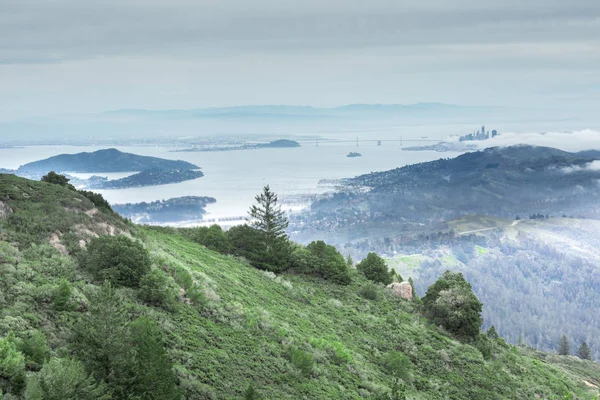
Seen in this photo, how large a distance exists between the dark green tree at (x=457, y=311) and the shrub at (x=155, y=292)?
2348 cm

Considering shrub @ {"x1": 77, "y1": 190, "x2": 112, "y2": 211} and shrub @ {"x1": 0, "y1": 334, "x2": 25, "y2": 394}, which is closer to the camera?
shrub @ {"x1": 0, "y1": 334, "x2": 25, "y2": 394}

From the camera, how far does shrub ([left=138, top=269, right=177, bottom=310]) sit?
23.0 meters

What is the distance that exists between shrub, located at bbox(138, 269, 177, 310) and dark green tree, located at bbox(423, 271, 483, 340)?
77.0ft

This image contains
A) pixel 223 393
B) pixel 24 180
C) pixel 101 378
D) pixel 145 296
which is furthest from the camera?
pixel 24 180

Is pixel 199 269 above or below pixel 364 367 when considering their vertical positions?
above

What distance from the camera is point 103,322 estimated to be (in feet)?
51.1

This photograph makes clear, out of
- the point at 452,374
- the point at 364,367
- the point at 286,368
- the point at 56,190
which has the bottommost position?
the point at 452,374

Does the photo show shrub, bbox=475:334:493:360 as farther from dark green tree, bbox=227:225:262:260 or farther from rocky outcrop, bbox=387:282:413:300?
dark green tree, bbox=227:225:262:260

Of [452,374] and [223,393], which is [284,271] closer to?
[452,374]

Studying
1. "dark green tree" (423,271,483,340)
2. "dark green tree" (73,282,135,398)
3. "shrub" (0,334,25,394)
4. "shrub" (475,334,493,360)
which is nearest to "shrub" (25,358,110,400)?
"shrub" (0,334,25,394)

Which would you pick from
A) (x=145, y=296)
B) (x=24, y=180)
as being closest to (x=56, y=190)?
(x=24, y=180)

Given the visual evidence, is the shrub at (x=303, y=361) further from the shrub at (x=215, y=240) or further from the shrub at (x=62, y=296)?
the shrub at (x=215, y=240)

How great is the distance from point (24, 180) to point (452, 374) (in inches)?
1069

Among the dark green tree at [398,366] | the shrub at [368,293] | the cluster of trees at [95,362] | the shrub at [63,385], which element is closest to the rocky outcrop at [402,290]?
the shrub at [368,293]
